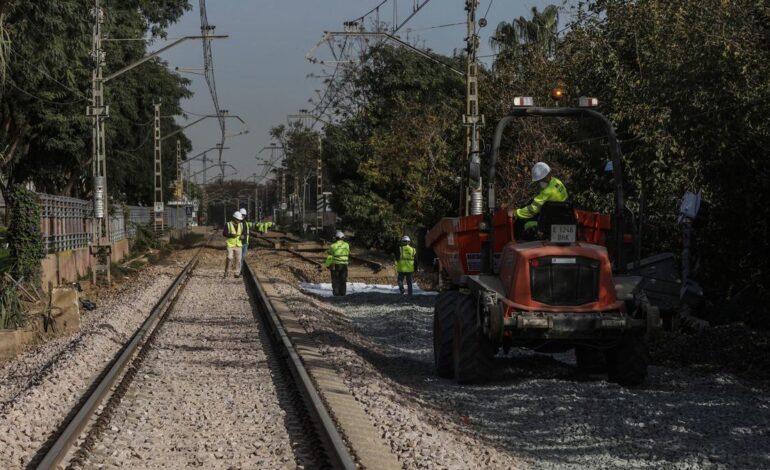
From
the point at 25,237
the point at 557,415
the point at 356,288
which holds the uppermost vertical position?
the point at 25,237

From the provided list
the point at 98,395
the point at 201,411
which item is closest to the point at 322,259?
the point at 98,395

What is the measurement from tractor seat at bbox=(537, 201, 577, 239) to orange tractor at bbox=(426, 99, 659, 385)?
0.03 ft

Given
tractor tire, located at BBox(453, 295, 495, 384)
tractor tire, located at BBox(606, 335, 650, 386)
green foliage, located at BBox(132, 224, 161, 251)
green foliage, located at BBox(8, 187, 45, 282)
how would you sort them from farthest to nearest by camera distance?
green foliage, located at BBox(132, 224, 161, 251) < green foliage, located at BBox(8, 187, 45, 282) < tractor tire, located at BBox(453, 295, 495, 384) < tractor tire, located at BBox(606, 335, 650, 386)

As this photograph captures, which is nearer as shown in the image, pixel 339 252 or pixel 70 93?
pixel 339 252

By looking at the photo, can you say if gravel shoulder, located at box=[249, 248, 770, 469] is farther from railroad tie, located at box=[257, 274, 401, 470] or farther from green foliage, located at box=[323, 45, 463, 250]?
green foliage, located at box=[323, 45, 463, 250]

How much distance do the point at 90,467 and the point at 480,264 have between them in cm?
577

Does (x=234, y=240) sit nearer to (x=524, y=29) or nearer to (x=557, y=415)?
(x=557, y=415)

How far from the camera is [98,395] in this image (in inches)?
389

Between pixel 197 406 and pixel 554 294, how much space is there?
3.81 metres

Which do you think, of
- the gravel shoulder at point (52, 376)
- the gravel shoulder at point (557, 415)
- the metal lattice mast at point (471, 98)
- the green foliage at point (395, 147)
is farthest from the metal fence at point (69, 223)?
the gravel shoulder at point (557, 415)

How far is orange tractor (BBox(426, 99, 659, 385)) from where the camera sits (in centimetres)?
1056

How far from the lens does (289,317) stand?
62.9ft

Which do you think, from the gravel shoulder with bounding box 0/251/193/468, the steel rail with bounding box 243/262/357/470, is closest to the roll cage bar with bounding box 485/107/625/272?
the steel rail with bounding box 243/262/357/470

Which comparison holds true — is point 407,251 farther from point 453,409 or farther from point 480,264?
point 453,409
